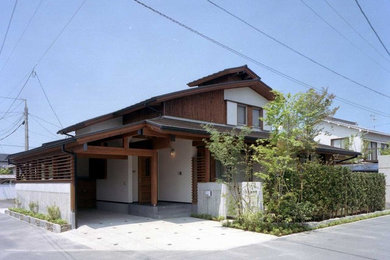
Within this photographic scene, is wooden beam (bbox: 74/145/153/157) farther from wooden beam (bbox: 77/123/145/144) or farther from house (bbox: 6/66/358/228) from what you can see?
wooden beam (bbox: 77/123/145/144)

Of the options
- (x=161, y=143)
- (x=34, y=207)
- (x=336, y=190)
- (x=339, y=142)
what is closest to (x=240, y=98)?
(x=161, y=143)

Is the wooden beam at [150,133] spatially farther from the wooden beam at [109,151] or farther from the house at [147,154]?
the wooden beam at [109,151]

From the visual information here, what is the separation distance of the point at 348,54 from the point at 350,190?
629 cm

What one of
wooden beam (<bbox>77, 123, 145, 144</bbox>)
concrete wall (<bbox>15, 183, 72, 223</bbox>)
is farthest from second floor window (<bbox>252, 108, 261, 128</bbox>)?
concrete wall (<bbox>15, 183, 72, 223</bbox>)

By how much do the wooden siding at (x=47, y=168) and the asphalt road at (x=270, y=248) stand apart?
2.06m

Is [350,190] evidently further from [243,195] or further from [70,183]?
[70,183]

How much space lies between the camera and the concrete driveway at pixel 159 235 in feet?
24.7

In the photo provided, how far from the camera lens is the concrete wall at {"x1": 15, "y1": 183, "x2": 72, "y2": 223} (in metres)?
10.4

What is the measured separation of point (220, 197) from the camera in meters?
11.0

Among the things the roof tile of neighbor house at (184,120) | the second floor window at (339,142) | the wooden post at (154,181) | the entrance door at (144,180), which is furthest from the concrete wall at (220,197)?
the second floor window at (339,142)

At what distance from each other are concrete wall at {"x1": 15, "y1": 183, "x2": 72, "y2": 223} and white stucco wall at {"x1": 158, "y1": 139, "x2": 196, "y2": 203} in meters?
4.54

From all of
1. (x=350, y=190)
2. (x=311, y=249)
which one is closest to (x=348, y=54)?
(x=350, y=190)

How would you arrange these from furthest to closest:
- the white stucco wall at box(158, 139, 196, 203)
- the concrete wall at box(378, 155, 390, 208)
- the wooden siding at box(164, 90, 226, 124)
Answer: the concrete wall at box(378, 155, 390, 208), the wooden siding at box(164, 90, 226, 124), the white stucco wall at box(158, 139, 196, 203)

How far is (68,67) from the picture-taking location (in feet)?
48.1
